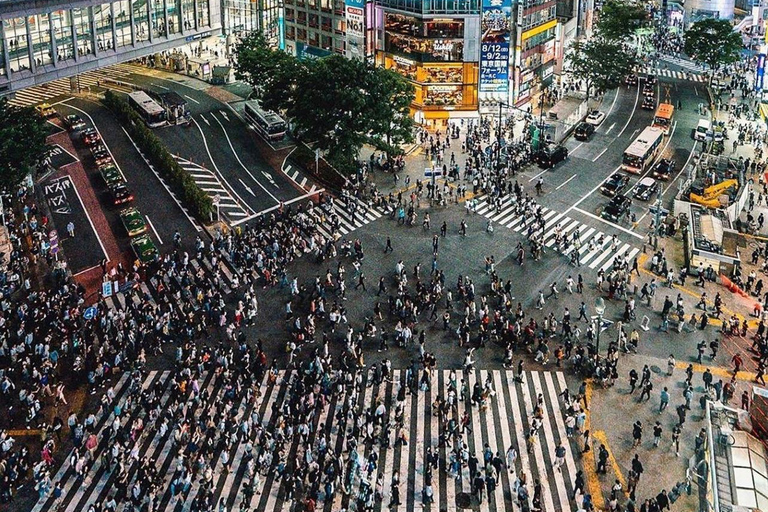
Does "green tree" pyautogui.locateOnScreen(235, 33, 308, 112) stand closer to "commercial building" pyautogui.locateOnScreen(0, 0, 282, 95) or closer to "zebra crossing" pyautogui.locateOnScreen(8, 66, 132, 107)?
"commercial building" pyautogui.locateOnScreen(0, 0, 282, 95)

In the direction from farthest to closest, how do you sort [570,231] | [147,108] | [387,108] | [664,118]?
[664,118], [147,108], [387,108], [570,231]

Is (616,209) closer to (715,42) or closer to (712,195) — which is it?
(712,195)

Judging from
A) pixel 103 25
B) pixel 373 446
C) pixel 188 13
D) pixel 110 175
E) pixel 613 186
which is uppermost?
pixel 188 13

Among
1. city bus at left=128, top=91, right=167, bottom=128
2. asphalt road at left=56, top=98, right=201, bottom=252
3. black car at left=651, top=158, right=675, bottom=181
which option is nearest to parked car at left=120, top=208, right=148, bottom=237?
asphalt road at left=56, top=98, right=201, bottom=252

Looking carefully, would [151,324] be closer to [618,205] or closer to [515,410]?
[515,410]

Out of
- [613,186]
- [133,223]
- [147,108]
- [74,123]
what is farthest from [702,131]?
[74,123]

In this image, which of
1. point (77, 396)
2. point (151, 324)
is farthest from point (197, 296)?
point (77, 396)

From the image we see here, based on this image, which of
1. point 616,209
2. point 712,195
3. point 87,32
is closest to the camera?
point 616,209
